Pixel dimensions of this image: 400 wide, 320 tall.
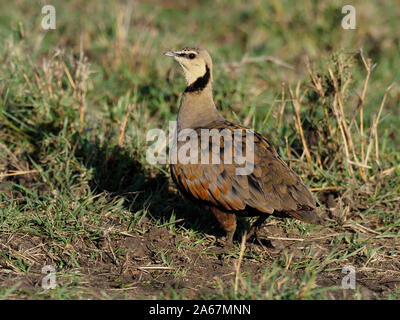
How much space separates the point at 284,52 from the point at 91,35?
9.37ft

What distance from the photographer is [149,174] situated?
5902 mm

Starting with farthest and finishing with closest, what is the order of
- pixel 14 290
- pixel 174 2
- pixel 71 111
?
pixel 174 2
pixel 71 111
pixel 14 290

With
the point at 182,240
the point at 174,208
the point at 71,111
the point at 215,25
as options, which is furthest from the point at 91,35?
the point at 182,240

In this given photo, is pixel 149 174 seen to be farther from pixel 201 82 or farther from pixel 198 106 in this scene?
pixel 201 82

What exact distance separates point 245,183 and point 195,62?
4.31ft

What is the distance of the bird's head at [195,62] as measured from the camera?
5.27m

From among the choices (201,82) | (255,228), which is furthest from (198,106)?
(255,228)

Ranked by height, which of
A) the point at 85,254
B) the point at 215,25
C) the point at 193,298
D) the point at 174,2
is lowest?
the point at 193,298

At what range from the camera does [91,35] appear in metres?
8.51

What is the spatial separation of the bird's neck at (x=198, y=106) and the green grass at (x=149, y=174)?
2.63 ft

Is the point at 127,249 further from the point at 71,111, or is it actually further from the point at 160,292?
the point at 71,111

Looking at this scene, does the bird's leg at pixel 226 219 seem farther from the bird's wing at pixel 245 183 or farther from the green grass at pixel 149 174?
the green grass at pixel 149 174

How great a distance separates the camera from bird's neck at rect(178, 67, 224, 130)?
205 inches

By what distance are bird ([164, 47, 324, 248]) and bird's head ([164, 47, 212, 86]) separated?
349 mm
